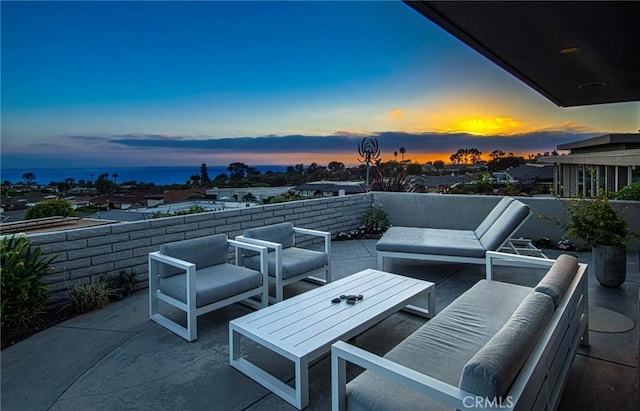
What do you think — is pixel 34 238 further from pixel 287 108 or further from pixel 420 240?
pixel 287 108

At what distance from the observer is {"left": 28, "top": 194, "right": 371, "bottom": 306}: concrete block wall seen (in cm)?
342

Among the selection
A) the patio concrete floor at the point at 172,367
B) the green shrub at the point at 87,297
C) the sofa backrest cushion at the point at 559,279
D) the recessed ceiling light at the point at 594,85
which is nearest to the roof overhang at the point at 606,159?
the recessed ceiling light at the point at 594,85

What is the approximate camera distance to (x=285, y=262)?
3.67m

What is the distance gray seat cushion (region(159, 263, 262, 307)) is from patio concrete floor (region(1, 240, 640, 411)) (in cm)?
32

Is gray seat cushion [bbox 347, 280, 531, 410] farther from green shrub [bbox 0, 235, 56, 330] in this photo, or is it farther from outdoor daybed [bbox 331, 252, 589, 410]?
green shrub [bbox 0, 235, 56, 330]

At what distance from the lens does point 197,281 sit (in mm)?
3117

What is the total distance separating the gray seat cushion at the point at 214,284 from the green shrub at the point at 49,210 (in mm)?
2317

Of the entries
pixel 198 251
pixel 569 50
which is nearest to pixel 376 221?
pixel 198 251

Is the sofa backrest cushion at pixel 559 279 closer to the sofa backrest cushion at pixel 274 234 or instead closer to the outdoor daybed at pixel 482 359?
the outdoor daybed at pixel 482 359

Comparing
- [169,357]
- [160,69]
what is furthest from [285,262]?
[160,69]

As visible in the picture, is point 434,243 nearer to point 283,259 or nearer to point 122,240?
point 283,259

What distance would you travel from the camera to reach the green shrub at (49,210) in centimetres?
431
